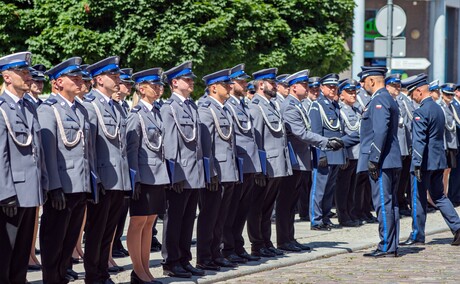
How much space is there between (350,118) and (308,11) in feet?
25.4

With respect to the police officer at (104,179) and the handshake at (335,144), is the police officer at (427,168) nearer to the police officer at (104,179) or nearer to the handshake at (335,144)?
the handshake at (335,144)

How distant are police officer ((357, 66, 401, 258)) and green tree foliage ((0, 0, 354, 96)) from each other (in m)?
9.50

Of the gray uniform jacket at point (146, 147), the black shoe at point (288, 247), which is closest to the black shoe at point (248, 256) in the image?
the black shoe at point (288, 247)

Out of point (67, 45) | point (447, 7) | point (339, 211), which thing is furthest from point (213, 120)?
point (447, 7)

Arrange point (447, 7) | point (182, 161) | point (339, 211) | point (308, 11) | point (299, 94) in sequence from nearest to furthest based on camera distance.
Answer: point (182, 161), point (299, 94), point (339, 211), point (308, 11), point (447, 7)

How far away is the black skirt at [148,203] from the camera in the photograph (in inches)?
413

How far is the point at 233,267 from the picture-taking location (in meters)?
12.0

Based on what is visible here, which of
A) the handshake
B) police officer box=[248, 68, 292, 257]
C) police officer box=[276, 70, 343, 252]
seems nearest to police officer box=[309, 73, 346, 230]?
police officer box=[276, 70, 343, 252]

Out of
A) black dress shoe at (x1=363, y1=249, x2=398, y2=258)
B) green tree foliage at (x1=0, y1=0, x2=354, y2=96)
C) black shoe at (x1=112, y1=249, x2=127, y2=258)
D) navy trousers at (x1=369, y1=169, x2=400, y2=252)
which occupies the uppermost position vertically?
green tree foliage at (x1=0, y1=0, x2=354, y2=96)

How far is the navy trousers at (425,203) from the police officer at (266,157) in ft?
7.38

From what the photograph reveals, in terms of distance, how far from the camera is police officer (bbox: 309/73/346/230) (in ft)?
53.9

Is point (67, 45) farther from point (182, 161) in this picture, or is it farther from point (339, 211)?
point (182, 161)

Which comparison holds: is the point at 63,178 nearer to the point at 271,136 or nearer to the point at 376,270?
the point at 271,136

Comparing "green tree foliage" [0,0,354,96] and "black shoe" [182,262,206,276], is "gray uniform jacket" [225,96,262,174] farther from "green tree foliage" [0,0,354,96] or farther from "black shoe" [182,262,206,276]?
"green tree foliage" [0,0,354,96]
